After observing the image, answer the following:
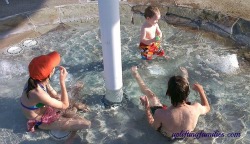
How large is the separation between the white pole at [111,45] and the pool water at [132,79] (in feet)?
1.23

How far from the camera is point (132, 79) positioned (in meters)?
5.22

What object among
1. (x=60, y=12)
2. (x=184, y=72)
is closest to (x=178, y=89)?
(x=184, y=72)

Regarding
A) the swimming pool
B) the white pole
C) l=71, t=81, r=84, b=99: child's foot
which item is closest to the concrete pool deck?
the swimming pool

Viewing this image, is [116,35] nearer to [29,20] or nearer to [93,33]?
[93,33]

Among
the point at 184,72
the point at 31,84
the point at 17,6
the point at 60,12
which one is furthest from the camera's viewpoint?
the point at 17,6

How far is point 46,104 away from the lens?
396cm

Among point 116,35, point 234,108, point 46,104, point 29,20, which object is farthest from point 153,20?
point 29,20

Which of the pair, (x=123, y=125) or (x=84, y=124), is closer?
(x=84, y=124)

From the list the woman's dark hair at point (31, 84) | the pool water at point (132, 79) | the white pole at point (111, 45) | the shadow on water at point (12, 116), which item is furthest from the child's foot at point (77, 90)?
the woman's dark hair at point (31, 84)

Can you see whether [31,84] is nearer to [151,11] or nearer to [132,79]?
[132,79]

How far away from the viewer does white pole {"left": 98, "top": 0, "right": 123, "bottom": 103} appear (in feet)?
12.0

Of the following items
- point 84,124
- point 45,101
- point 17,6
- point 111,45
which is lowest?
point 84,124

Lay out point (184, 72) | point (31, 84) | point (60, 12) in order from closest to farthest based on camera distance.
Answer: point (31, 84) → point (184, 72) → point (60, 12)

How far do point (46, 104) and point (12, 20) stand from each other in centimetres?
286
